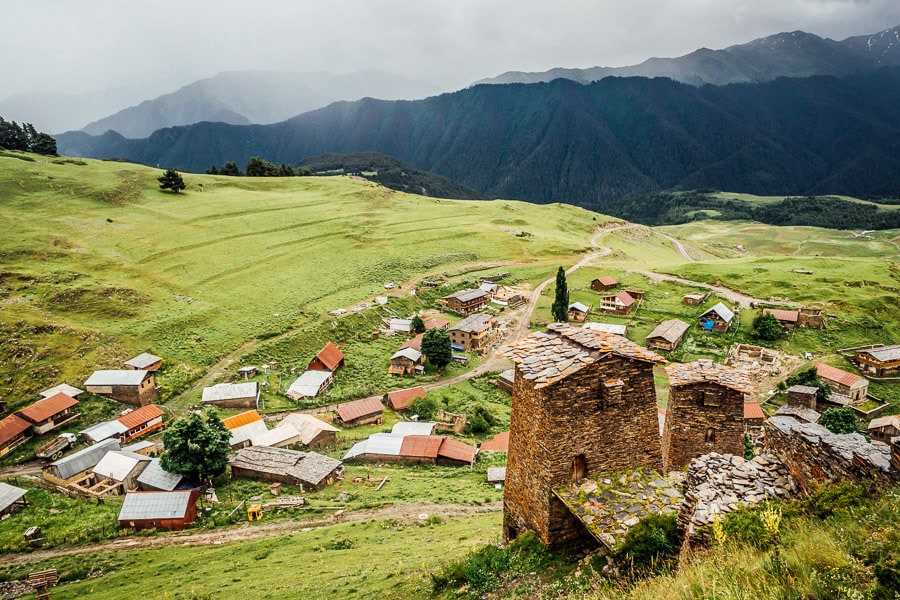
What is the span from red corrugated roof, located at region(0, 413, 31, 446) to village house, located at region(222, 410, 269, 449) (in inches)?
635

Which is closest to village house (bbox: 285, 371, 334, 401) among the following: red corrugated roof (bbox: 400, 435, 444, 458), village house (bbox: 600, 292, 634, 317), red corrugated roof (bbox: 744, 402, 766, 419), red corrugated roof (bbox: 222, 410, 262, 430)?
red corrugated roof (bbox: 222, 410, 262, 430)

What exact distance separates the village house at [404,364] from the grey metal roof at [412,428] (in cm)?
1413

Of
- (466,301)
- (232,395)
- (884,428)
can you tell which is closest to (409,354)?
(466,301)

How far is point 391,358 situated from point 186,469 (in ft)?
101

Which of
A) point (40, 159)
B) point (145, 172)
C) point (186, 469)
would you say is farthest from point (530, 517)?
point (40, 159)

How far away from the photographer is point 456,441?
42.2 meters

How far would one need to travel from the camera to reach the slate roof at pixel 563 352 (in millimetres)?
11453

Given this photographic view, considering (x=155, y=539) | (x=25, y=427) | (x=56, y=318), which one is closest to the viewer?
(x=155, y=539)

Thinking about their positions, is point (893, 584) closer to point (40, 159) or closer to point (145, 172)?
point (145, 172)

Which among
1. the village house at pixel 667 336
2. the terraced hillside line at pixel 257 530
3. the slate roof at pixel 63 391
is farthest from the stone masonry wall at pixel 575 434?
the village house at pixel 667 336

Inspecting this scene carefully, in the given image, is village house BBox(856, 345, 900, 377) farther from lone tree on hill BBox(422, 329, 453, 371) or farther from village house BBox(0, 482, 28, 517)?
village house BBox(0, 482, 28, 517)

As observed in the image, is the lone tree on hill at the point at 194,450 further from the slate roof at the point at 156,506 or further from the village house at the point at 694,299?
the village house at the point at 694,299

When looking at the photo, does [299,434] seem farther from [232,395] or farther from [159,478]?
[159,478]

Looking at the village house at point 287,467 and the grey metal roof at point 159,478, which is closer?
the grey metal roof at point 159,478
